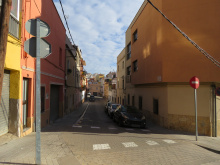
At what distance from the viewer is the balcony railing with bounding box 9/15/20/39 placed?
5.60 metres

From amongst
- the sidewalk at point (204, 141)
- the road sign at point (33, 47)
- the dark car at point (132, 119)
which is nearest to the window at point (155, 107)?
the dark car at point (132, 119)

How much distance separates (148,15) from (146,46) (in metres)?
Answer: 2.37

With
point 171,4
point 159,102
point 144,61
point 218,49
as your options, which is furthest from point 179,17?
point 159,102

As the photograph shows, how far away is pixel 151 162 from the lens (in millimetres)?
4297

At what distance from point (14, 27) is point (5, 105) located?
296cm

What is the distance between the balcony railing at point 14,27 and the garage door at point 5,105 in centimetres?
147

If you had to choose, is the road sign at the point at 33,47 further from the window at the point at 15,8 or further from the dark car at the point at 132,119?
the dark car at the point at 132,119

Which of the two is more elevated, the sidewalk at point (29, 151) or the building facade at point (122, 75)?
the building facade at point (122, 75)

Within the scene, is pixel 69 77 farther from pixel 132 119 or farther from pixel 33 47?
pixel 33 47

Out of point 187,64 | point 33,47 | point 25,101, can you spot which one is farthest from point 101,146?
point 187,64

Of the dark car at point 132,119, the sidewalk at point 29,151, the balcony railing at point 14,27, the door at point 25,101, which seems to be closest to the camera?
the sidewalk at point 29,151

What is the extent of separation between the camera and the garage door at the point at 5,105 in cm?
562

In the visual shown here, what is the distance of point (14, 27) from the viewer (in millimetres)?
5859

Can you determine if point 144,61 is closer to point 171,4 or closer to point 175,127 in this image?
point 171,4
